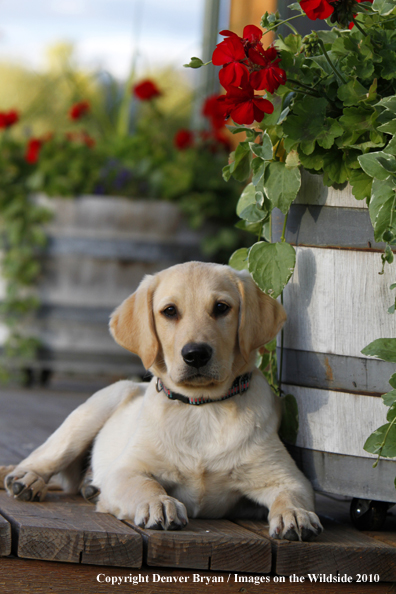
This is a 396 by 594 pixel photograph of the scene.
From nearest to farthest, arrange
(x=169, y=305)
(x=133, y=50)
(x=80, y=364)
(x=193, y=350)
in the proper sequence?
(x=193, y=350)
(x=169, y=305)
(x=80, y=364)
(x=133, y=50)

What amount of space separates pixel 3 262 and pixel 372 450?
348 centimetres

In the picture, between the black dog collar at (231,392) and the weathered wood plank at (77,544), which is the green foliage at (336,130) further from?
the weathered wood plank at (77,544)

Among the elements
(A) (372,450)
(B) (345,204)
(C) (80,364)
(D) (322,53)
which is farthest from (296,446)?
(C) (80,364)

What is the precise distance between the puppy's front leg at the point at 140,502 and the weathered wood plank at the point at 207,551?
3 cm

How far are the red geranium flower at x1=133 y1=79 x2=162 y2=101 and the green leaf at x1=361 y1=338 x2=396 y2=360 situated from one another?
3.74m

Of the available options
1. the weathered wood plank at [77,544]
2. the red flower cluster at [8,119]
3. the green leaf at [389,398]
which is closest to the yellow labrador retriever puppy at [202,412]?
the weathered wood plank at [77,544]

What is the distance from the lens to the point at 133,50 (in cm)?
543

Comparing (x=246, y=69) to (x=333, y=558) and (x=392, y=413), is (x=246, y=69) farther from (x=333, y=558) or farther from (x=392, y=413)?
(x=333, y=558)

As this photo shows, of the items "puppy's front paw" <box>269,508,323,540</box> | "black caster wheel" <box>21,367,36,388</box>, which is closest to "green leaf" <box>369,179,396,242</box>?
"puppy's front paw" <box>269,508,323,540</box>

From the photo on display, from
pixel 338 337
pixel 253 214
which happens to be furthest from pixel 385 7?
pixel 338 337

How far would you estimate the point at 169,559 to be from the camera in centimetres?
171

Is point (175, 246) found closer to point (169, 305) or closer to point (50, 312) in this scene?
point (50, 312)

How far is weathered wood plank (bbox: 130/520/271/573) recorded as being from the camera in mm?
1712

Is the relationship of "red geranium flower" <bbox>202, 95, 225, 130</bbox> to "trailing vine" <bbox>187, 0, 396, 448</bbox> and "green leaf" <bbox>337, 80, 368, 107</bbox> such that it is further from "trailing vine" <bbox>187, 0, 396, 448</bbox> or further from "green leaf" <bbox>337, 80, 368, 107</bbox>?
"green leaf" <bbox>337, 80, 368, 107</bbox>
